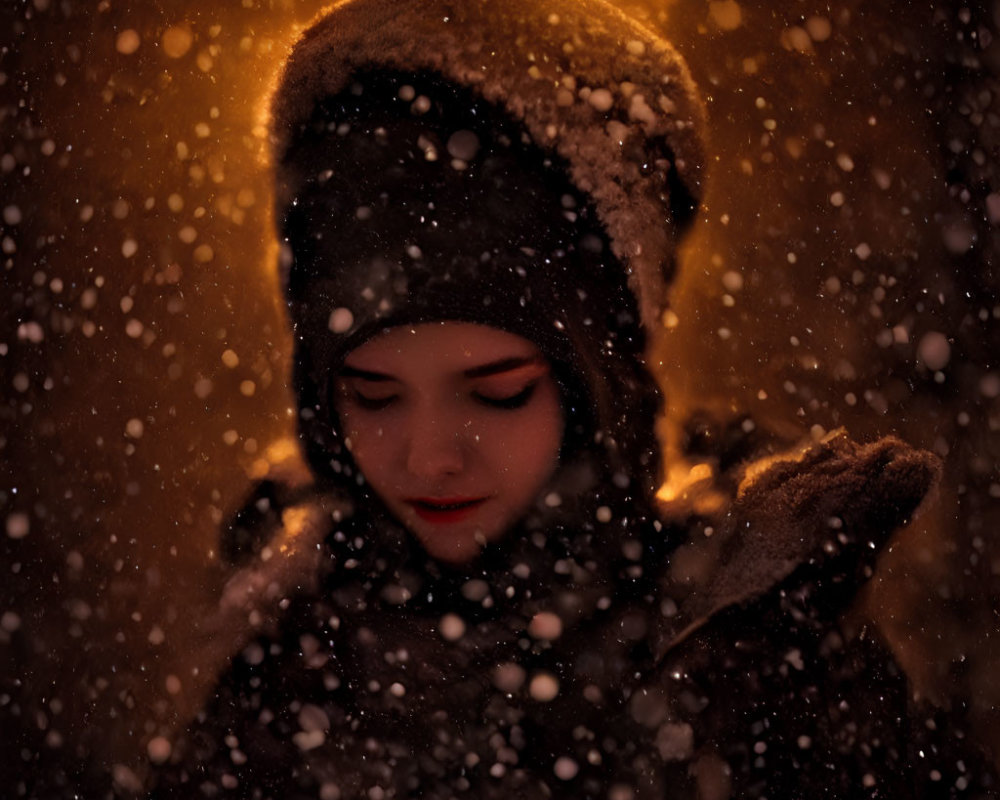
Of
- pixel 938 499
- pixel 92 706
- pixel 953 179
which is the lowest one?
pixel 92 706

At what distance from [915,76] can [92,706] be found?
435 mm

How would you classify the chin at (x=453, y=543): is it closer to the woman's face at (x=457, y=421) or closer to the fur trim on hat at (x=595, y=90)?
the woman's face at (x=457, y=421)

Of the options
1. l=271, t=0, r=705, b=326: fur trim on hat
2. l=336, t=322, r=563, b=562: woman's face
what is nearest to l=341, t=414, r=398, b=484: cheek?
l=336, t=322, r=563, b=562: woman's face

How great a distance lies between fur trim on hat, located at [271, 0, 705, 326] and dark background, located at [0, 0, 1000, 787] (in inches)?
0.5

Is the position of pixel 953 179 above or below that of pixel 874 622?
above

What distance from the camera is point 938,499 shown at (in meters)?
0.52

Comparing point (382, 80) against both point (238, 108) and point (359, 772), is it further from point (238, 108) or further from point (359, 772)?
point (359, 772)

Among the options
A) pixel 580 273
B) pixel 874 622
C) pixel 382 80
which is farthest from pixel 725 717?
pixel 382 80

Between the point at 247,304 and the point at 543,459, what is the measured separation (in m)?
0.14

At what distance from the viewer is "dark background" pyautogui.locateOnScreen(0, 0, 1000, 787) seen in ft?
1.66

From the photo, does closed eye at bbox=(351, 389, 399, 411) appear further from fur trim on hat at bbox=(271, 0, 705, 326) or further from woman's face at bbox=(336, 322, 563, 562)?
fur trim on hat at bbox=(271, 0, 705, 326)

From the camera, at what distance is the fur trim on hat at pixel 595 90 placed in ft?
1.61

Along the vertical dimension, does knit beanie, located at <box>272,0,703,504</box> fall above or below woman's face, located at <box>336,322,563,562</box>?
above

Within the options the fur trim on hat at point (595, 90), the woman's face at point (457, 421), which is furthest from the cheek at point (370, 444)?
the fur trim on hat at point (595, 90)
